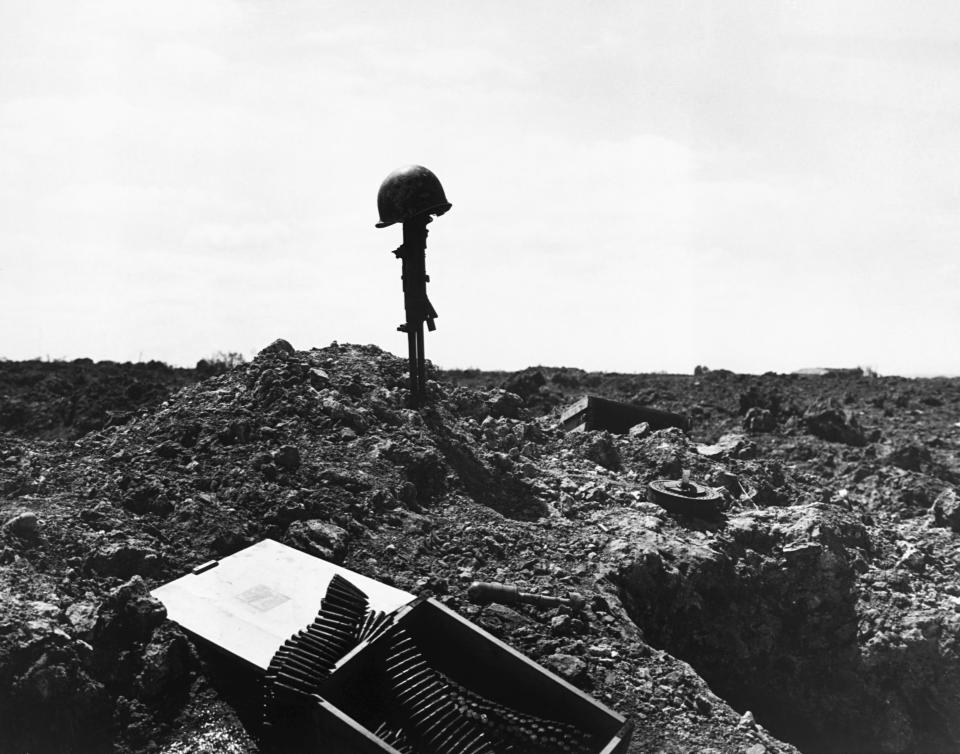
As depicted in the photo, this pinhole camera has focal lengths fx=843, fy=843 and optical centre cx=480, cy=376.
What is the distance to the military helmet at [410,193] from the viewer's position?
8.19 m

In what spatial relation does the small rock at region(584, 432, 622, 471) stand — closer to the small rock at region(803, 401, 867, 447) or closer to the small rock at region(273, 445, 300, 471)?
the small rock at region(273, 445, 300, 471)

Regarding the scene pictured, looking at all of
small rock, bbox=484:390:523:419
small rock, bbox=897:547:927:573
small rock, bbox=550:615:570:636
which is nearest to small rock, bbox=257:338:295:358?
small rock, bbox=484:390:523:419

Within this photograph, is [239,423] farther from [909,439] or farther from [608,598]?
[909,439]

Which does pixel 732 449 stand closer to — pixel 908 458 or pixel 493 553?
pixel 908 458

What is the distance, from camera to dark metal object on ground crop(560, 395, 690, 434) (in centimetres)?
1124

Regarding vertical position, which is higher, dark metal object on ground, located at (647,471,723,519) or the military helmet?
the military helmet

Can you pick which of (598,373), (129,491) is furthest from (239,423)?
(598,373)

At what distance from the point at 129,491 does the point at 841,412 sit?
10049mm

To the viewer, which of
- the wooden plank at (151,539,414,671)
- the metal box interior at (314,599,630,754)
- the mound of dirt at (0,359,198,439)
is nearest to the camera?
the metal box interior at (314,599,630,754)

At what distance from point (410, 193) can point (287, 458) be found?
9.15ft

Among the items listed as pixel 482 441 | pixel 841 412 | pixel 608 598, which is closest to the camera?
pixel 608 598

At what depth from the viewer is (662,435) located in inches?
413

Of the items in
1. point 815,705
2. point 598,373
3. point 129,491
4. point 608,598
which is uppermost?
point 598,373

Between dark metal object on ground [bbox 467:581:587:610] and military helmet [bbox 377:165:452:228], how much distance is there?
3764 mm
